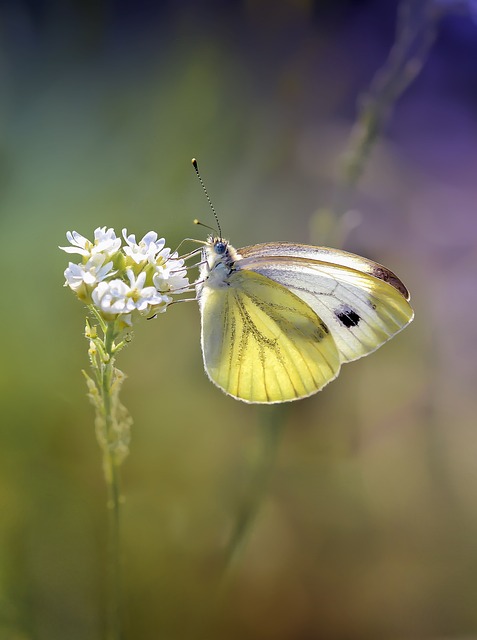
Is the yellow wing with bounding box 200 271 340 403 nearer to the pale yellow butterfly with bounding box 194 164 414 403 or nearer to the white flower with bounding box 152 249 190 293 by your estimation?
the pale yellow butterfly with bounding box 194 164 414 403

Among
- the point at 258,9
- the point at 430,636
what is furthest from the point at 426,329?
the point at 258,9

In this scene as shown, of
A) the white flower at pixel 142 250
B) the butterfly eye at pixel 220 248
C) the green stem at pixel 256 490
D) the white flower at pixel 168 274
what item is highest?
the butterfly eye at pixel 220 248

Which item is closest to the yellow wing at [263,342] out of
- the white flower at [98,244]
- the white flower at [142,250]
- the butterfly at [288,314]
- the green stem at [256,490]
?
the butterfly at [288,314]

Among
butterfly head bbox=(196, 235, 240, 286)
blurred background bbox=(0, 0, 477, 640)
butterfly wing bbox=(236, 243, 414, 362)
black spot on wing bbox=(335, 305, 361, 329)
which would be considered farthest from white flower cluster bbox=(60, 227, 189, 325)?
blurred background bbox=(0, 0, 477, 640)

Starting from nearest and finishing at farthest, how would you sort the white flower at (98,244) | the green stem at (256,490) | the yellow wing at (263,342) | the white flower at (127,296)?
the white flower at (127,296), the white flower at (98,244), the yellow wing at (263,342), the green stem at (256,490)

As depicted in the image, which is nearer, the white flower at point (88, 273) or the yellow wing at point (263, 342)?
the white flower at point (88, 273)

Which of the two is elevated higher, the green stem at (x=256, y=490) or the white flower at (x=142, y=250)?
the white flower at (x=142, y=250)

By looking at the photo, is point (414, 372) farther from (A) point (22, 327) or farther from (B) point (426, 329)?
A: (A) point (22, 327)

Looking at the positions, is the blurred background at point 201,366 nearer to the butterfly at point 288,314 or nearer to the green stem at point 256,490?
the green stem at point 256,490

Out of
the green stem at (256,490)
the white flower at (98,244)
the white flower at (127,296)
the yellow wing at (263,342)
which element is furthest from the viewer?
the green stem at (256,490)
